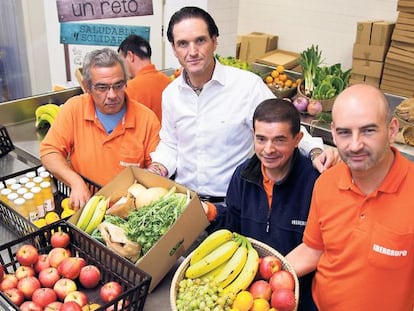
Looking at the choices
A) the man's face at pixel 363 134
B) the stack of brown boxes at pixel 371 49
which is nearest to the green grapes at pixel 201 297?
the man's face at pixel 363 134

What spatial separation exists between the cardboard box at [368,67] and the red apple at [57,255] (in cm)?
455

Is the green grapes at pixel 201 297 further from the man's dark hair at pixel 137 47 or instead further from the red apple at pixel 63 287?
the man's dark hair at pixel 137 47

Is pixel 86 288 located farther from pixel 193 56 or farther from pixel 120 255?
pixel 193 56

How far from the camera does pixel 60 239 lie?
5.71ft

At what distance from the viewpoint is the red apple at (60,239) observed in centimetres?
174

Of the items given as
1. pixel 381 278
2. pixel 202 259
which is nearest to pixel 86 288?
pixel 202 259

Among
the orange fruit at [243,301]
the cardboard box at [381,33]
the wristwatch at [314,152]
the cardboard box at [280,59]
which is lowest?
the cardboard box at [280,59]

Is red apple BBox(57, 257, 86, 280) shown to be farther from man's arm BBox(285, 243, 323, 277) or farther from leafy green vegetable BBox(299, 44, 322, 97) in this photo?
leafy green vegetable BBox(299, 44, 322, 97)

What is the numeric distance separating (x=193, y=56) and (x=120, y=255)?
41.8 inches

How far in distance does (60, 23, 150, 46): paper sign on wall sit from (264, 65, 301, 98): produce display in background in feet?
4.13

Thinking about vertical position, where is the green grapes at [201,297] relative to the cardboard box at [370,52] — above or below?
below

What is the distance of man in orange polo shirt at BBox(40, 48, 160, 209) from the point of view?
244cm

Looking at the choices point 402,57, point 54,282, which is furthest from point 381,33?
point 54,282

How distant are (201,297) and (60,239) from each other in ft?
2.07
